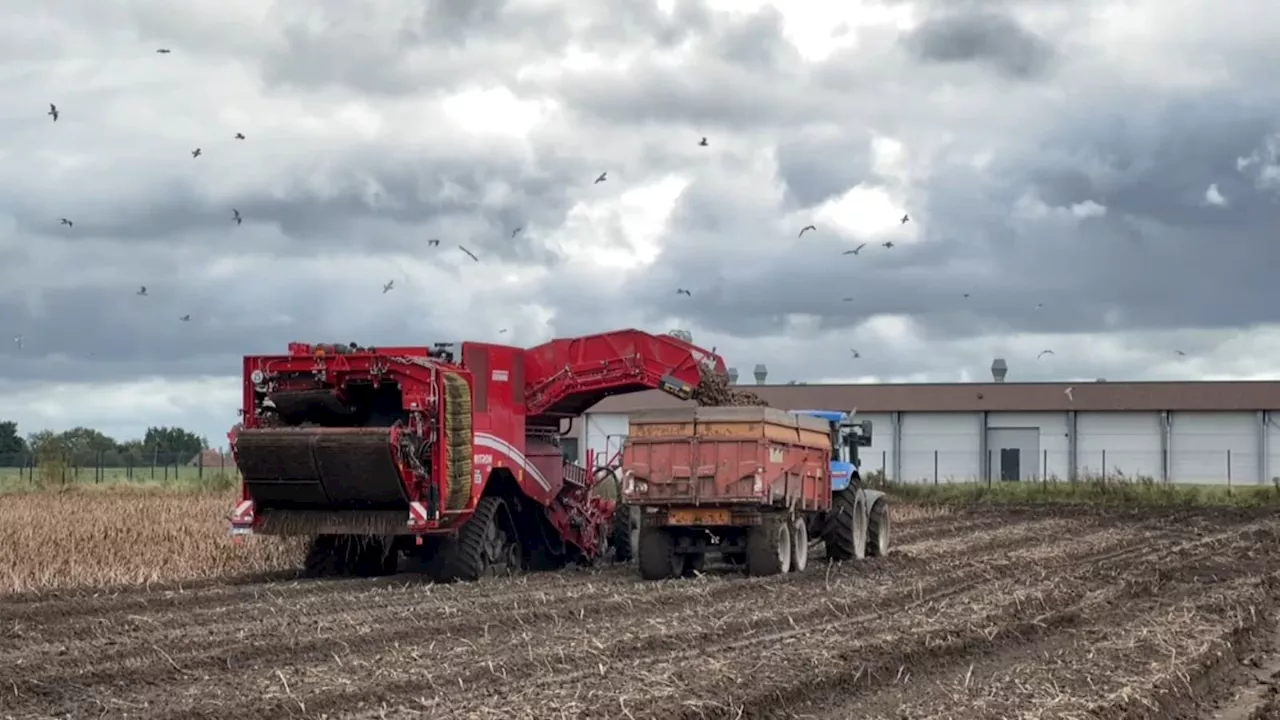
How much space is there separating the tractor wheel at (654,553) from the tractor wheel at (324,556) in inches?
156

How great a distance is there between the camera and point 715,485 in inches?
821

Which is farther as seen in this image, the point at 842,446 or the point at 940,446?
the point at 940,446

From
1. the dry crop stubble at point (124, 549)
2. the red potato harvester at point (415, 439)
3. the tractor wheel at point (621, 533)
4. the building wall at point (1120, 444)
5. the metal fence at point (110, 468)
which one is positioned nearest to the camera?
the red potato harvester at point (415, 439)

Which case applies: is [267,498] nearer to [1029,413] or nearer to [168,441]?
[1029,413]

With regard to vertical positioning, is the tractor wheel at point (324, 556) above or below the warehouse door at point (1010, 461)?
below

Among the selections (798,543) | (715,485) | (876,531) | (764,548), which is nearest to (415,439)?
(715,485)

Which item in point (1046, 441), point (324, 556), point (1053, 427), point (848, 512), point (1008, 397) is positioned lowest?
Answer: point (324, 556)

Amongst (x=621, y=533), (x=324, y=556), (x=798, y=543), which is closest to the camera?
(x=324, y=556)

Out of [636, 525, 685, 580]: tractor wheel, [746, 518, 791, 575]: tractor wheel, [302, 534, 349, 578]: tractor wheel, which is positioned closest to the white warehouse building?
[302, 534, 349, 578]: tractor wheel

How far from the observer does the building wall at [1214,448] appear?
6059 centimetres

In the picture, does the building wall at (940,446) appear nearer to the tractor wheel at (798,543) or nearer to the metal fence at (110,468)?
the metal fence at (110,468)

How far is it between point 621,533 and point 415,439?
5.54 metres

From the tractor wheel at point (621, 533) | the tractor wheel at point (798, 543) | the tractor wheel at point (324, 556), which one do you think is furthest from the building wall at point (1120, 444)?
the tractor wheel at point (324, 556)

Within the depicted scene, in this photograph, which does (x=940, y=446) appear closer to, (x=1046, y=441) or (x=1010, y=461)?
(x=1010, y=461)
